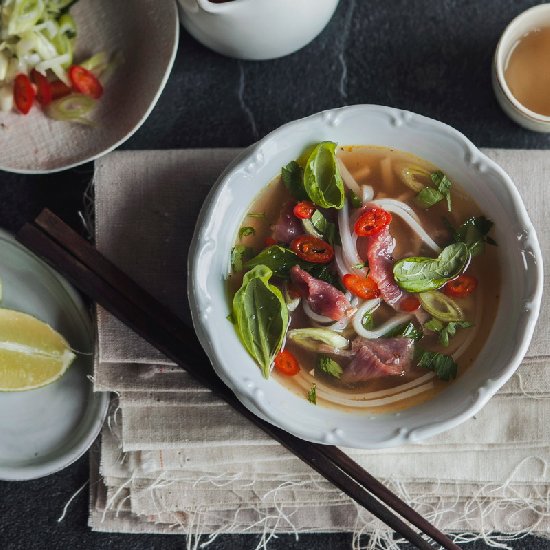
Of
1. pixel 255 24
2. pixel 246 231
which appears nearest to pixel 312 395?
pixel 246 231

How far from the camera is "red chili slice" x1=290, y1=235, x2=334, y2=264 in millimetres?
1938

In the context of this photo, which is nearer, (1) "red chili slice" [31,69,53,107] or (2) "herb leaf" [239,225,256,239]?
(2) "herb leaf" [239,225,256,239]

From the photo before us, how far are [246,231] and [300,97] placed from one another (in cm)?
48

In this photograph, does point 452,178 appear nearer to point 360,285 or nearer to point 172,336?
point 360,285

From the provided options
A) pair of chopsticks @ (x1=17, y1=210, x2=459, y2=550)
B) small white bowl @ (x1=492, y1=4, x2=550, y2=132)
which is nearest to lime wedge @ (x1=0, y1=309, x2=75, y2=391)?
pair of chopsticks @ (x1=17, y1=210, x2=459, y2=550)

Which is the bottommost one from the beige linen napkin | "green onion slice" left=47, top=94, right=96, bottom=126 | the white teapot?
the beige linen napkin

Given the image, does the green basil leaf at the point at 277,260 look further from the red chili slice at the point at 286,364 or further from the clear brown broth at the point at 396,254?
the red chili slice at the point at 286,364

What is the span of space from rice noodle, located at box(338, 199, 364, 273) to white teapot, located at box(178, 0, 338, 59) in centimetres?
47

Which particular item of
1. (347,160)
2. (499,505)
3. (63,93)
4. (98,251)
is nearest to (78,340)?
Answer: (98,251)

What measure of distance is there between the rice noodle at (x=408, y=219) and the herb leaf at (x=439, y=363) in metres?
0.24

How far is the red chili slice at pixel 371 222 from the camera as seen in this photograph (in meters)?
1.92

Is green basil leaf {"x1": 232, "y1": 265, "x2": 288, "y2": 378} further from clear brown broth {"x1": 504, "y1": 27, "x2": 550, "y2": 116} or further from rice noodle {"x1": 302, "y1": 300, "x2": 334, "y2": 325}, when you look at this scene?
clear brown broth {"x1": 504, "y1": 27, "x2": 550, "y2": 116}

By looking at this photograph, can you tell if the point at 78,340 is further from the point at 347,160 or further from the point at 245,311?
the point at 347,160

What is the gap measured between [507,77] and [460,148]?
16.4 inches
